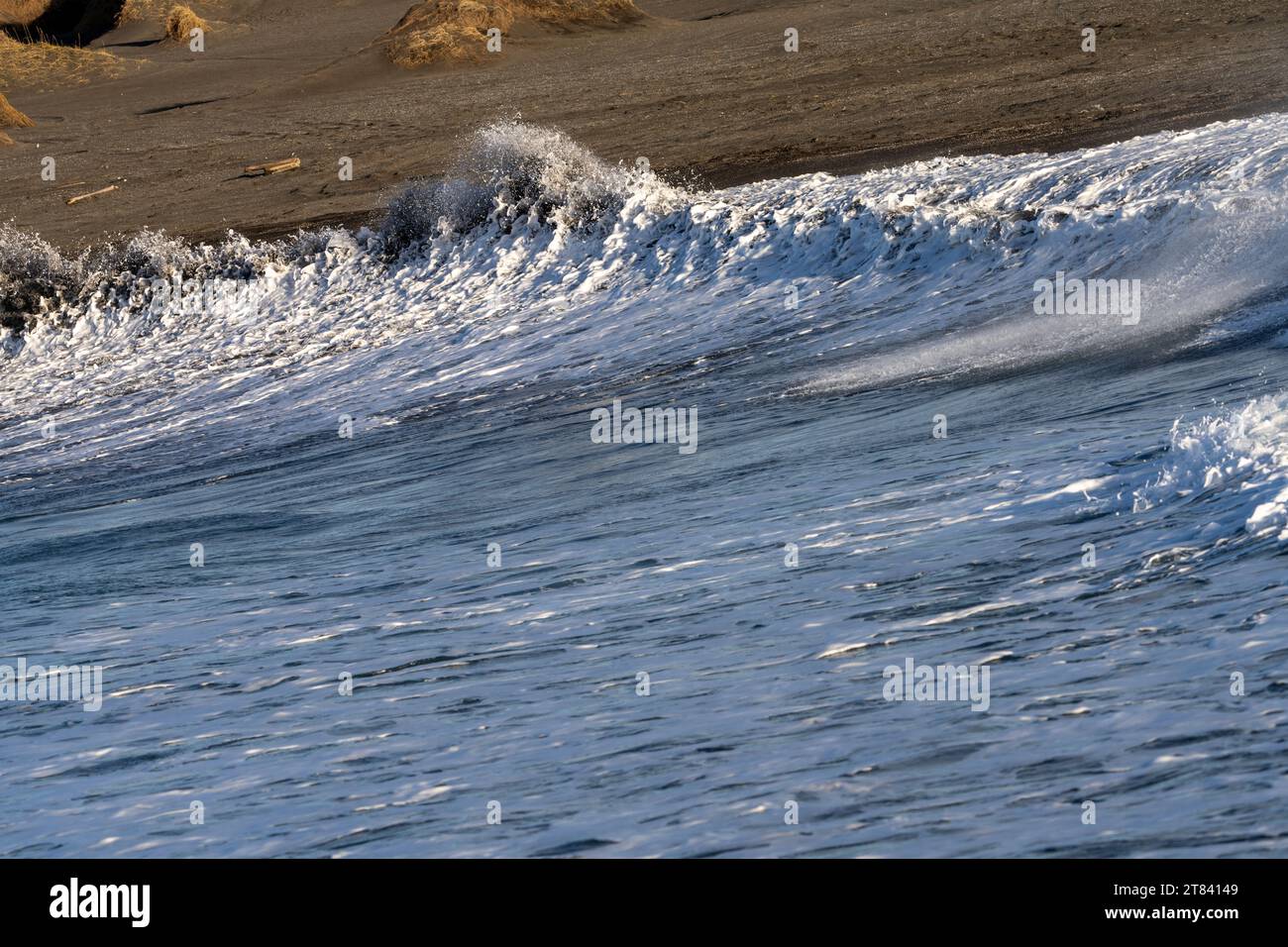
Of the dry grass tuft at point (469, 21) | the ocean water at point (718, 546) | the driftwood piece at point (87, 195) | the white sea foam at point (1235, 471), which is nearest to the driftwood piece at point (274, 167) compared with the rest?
the driftwood piece at point (87, 195)

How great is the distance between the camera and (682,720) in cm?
629

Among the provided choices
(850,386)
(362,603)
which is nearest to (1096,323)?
(850,386)

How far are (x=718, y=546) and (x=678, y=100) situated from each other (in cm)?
2529

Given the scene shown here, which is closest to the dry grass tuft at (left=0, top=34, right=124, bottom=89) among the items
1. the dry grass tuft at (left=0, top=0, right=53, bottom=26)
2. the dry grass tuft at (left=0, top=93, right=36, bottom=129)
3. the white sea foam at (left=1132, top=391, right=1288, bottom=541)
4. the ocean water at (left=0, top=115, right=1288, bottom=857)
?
the dry grass tuft at (left=0, top=0, right=53, bottom=26)

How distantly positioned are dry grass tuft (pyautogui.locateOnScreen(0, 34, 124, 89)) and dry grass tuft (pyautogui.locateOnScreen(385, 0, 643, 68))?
29.9 feet

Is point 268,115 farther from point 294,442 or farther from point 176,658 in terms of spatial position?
point 176,658

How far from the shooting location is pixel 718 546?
8789 millimetres

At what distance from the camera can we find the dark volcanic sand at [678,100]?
2528 cm

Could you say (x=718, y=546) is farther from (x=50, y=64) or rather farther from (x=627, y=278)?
(x=50, y=64)

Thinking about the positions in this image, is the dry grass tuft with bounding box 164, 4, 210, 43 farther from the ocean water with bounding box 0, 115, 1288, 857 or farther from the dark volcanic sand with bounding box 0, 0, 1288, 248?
the ocean water with bounding box 0, 115, 1288, 857

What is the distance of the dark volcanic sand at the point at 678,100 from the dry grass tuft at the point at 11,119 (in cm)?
57

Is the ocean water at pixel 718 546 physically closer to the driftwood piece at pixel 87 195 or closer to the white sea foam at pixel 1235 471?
the white sea foam at pixel 1235 471
